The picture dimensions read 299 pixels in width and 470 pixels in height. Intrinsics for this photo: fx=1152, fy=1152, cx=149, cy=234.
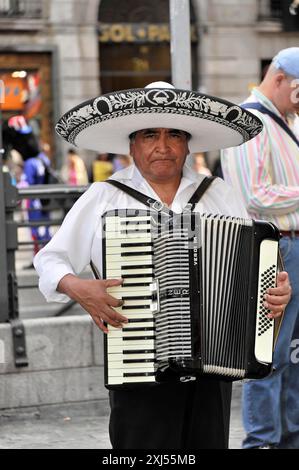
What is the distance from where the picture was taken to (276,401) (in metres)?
5.80

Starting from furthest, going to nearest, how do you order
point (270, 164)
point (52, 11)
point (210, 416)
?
point (52, 11) < point (270, 164) < point (210, 416)

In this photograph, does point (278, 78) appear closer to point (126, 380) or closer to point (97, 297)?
point (97, 297)

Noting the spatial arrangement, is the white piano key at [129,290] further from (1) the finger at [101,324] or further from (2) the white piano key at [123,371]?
(2) the white piano key at [123,371]

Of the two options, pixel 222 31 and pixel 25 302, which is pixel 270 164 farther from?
pixel 222 31

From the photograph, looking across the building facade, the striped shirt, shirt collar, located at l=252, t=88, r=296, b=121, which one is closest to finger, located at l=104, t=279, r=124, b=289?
the striped shirt

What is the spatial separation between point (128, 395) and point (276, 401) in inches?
69.1

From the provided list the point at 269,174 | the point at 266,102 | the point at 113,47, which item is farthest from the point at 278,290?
the point at 113,47

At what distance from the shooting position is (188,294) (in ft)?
13.3

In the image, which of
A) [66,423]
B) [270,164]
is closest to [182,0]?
[270,164]

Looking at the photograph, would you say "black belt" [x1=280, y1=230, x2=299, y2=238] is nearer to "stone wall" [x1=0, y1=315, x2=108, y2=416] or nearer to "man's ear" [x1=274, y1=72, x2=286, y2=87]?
"man's ear" [x1=274, y1=72, x2=286, y2=87]

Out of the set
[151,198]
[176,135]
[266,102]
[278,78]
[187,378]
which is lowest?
[187,378]

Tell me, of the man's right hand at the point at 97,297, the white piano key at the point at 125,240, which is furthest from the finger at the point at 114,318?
the white piano key at the point at 125,240

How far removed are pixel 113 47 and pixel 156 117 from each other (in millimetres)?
25338

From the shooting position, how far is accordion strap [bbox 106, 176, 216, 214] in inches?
167
